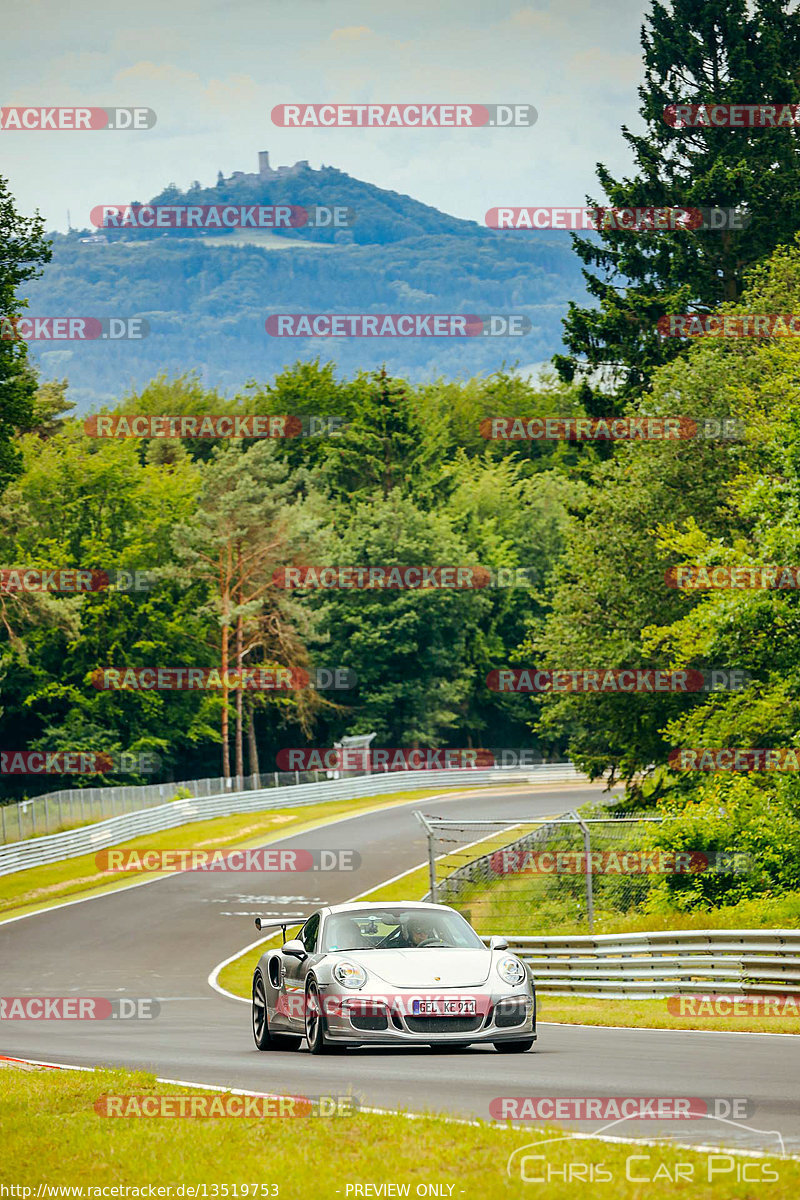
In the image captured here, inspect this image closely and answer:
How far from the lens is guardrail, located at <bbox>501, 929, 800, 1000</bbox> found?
16844mm

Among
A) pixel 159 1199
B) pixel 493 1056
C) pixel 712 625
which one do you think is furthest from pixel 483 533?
pixel 159 1199

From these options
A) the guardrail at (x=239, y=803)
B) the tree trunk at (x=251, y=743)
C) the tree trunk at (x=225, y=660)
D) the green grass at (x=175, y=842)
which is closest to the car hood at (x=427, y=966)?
the green grass at (x=175, y=842)

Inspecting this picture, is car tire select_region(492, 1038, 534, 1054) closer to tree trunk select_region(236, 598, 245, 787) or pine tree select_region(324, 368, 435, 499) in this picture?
tree trunk select_region(236, 598, 245, 787)

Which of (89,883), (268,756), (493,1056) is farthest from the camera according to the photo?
(268,756)

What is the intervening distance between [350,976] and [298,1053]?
170 cm

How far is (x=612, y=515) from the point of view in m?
38.8

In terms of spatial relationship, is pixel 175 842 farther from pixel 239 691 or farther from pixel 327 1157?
pixel 327 1157

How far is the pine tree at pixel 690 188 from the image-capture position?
4700cm

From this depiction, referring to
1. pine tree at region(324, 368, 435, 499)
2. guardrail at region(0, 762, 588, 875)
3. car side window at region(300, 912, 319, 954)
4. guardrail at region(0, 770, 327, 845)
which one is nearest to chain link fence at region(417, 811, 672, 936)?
car side window at region(300, 912, 319, 954)

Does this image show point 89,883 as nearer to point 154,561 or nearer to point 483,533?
point 154,561

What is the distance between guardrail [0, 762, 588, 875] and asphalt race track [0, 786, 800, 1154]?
10.3m

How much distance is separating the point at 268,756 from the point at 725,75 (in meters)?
48.0

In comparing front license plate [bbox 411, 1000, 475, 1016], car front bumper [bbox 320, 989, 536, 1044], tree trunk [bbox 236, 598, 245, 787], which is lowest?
tree trunk [bbox 236, 598, 245, 787]

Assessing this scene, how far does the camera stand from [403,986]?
1185 centimetres
